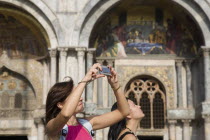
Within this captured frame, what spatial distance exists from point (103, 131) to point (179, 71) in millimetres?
3539

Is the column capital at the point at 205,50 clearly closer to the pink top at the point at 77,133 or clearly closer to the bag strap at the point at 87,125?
the bag strap at the point at 87,125

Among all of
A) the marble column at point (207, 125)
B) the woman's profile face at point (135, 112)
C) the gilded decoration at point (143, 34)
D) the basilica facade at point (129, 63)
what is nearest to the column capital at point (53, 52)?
the basilica facade at point (129, 63)

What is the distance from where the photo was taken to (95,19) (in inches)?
558

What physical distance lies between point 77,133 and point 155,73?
12902 millimetres

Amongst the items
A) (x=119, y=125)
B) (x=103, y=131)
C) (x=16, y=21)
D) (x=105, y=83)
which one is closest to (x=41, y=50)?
(x=16, y=21)

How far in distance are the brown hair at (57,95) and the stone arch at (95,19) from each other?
1104 centimetres

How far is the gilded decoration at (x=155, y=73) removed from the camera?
50.6ft

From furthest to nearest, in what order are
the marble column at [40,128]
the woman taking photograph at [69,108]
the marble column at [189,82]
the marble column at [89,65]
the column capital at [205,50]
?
the marble column at [189,82] < the marble column at [40,128] < the marble column at [89,65] < the column capital at [205,50] < the woman taking photograph at [69,108]

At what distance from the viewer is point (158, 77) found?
15.5 metres

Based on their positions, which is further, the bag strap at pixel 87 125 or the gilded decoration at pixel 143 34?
the gilded decoration at pixel 143 34

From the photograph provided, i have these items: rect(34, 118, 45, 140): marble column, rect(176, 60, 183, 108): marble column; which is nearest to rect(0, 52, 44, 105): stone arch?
rect(34, 118, 45, 140): marble column

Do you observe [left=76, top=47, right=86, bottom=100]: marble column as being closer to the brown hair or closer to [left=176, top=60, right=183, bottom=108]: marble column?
[left=176, top=60, right=183, bottom=108]: marble column

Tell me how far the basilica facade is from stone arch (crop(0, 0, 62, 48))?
0.22 m

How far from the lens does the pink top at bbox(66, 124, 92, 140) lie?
2846mm
